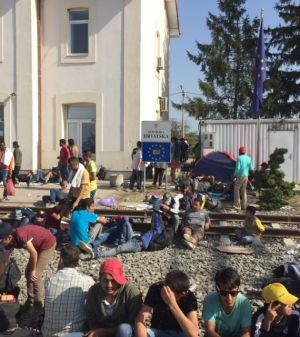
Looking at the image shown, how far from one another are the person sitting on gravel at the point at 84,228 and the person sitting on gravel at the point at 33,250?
2.37 meters

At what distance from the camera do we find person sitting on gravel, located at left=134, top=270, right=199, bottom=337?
3.90 metres

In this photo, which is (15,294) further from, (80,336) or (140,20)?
(140,20)

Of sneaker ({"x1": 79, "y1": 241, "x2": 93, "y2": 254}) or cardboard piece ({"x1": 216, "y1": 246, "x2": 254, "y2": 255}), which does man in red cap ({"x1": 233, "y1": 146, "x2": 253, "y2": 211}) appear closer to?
cardboard piece ({"x1": 216, "y1": 246, "x2": 254, "y2": 255})

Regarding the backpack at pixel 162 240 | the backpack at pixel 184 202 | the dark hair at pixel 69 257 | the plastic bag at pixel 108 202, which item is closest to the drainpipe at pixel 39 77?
the plastic bag at pixel 108 202

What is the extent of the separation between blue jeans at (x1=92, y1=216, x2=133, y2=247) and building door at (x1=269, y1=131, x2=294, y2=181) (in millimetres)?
10654

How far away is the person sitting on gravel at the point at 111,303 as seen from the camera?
4.10 metres

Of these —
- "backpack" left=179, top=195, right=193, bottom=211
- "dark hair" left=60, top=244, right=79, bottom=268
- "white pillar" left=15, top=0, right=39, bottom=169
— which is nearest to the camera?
"dark hair" left=60, top=244, right=79, bottom=268

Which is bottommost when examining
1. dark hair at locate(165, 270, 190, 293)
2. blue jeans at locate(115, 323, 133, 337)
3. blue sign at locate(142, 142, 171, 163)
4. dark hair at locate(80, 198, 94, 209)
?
blue jeans at locate(115, 323, 133, 337)

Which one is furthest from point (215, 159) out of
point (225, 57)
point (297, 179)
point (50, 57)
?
point (225, 57)

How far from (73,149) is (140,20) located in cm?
725

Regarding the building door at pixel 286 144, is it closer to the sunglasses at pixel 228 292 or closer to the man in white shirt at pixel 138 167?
the man in white shirt at pixel 138 167

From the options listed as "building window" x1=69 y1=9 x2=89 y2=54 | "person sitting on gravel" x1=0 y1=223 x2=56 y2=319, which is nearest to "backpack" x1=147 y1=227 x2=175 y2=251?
"person sitting on gravel" x1=0 y1=223 x2=56 y2=319

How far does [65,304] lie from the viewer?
434cm

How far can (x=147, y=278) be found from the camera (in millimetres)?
6715
